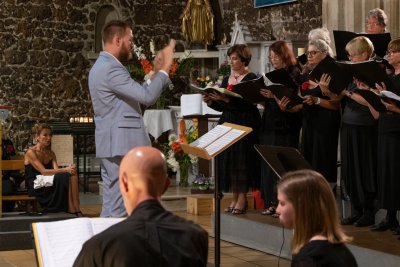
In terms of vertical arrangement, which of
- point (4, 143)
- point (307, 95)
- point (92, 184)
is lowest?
point (92, 184)

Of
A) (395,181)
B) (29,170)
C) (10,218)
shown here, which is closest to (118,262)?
(395,181)

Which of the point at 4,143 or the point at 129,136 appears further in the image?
the point at 4,143

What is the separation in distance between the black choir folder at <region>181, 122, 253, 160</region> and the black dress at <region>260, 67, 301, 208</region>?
1387mm

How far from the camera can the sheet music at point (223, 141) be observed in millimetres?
5273

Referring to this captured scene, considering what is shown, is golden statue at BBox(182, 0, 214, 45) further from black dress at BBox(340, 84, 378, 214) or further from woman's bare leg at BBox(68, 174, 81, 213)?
black dress at BBox(340, 84, 378, 214)

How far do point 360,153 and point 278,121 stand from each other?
85cm

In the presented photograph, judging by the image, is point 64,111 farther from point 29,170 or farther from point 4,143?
point 29,170

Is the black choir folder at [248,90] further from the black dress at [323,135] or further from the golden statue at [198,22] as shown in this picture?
the golden statue at [198,22]

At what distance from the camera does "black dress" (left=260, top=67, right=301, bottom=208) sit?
6.94m

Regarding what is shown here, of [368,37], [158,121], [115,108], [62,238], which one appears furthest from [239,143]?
[158,121]

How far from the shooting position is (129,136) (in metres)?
5.35

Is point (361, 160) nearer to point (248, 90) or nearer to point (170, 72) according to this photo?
point (248, 90)

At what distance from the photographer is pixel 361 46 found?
19.9 feet

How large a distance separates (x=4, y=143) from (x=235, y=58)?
3.36 m
